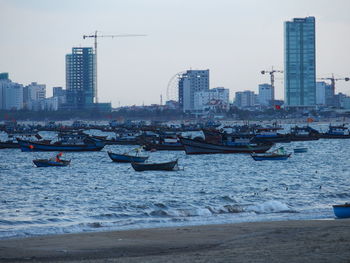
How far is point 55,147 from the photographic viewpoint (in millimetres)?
74125

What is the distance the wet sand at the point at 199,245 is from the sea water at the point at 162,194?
2430mm

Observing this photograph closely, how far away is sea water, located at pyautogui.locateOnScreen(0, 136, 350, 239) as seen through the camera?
2533cm

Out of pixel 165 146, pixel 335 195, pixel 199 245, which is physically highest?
pixel 199 245

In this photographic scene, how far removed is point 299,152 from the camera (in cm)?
7319

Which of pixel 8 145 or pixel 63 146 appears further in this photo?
pixel 8 145

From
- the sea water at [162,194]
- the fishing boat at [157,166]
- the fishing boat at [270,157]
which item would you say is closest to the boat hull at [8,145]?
the sea water at [162,194]

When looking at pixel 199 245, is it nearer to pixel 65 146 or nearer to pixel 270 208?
pixel 270 208

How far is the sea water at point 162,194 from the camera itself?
2533cm

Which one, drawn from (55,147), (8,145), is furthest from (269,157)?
(8,145)

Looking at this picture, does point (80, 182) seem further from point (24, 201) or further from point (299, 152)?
point (299, 152)

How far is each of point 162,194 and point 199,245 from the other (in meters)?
15.6

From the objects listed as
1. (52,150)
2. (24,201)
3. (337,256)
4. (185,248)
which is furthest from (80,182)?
(52,150)

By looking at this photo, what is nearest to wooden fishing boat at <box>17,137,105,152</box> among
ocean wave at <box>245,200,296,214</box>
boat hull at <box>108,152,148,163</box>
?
boat hull at <box>108,152,148,163</box>

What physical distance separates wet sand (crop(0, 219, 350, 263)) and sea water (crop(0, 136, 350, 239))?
95.7 inches
